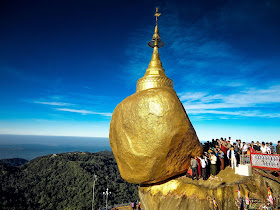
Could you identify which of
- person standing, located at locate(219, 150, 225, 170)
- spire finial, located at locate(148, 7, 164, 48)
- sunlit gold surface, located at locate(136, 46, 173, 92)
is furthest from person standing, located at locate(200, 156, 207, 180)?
spire finial, located at locate(148, 7, 164, 48)

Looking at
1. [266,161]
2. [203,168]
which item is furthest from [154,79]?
[266,161]

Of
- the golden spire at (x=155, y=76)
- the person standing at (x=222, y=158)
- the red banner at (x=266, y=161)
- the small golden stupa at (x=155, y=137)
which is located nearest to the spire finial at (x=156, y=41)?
the golden spire at (x=155, y=76)

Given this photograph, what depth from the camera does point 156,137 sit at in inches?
303

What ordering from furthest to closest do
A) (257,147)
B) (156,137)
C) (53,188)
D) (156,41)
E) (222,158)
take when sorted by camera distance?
(53,188)
(156,41)
(257,147)
(222,158)
(156,137)

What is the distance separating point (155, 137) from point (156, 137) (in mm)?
49

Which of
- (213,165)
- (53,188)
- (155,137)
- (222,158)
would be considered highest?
(155,137)

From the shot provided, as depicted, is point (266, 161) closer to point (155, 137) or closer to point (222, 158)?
point (222, 158)

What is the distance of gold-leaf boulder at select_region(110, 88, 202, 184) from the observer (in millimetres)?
7652

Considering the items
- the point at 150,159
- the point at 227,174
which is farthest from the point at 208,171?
the point at 150,159

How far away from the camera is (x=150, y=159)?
7.90m

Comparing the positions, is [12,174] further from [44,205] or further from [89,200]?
[89,200]

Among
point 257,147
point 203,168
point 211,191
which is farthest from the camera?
point 257,147

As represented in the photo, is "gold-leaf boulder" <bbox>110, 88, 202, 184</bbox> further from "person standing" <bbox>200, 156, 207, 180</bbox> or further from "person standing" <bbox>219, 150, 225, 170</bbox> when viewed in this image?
"person standing" <bbox>219, 150, 225, 170</bbox>

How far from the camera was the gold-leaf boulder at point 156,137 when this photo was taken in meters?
7.65
